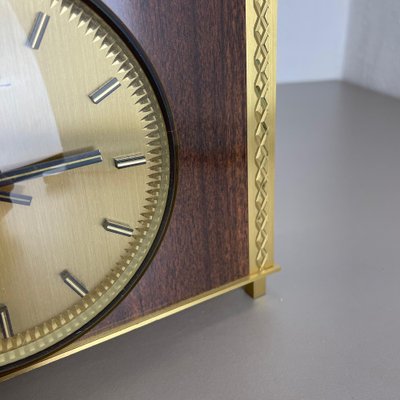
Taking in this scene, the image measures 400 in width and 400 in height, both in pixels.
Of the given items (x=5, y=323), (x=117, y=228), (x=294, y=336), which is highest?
(x=117, y=228)

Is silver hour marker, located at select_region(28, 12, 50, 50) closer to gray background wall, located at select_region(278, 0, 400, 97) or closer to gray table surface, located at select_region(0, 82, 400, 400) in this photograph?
gray table surface, located at select_region(0, 82, 400, 400)

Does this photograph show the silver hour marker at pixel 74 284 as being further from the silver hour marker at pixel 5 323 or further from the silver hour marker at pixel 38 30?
the silver hour marker at pixel 38 30

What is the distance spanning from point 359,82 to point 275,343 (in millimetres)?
2395

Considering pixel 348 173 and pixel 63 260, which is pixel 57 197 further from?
pixel 348 173

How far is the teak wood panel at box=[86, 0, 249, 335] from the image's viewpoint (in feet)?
2.88

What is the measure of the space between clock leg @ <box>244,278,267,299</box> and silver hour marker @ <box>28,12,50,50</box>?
2.42ft

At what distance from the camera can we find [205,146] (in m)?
1.00

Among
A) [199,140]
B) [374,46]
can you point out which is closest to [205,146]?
[199,140]

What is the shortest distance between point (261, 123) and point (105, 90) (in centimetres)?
36

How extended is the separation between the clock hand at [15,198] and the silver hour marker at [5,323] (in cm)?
18

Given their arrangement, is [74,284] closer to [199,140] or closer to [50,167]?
[50,167]

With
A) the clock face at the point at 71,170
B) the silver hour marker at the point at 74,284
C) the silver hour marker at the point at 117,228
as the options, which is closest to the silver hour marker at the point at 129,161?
the clock face at the point at 71,170

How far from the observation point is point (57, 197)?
0.85 metres

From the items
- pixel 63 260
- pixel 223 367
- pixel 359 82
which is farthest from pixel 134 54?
pixel 359 82
